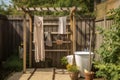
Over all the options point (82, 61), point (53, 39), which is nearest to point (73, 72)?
point (82, 61)

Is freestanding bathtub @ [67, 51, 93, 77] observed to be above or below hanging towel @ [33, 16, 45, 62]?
below

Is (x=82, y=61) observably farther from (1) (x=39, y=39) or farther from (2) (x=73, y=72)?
(1) (x=39, y=39)

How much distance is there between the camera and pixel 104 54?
691cm

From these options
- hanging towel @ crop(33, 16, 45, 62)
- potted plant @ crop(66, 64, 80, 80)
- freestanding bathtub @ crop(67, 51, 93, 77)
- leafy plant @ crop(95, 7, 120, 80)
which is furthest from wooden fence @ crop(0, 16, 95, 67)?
leafy plant @ crop(95, 7, 120, 80)

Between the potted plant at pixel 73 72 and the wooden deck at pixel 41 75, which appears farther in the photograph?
the wooden deck at pixel 41 75

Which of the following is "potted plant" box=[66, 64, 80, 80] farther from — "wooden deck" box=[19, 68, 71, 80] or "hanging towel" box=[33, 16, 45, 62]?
"hanging towel" box=[33, 16, 45, 62]

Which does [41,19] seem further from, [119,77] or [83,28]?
[119,77]

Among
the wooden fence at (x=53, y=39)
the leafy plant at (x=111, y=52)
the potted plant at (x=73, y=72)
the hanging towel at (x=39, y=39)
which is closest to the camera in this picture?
the leafy plant at (x=111, y=52)

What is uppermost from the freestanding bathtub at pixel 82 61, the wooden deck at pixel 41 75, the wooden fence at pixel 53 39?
the wooden fence at pixel 53 39

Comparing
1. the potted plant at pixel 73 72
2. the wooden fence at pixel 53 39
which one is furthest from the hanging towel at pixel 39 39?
the potted plant at pixel 73 72

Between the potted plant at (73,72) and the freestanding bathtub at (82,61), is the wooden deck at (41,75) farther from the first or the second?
the freestanding bathtub at (82,61)

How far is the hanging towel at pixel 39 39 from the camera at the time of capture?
33.3ft

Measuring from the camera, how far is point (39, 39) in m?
10.2

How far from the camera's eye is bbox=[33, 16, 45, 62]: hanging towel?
10.2 meters
